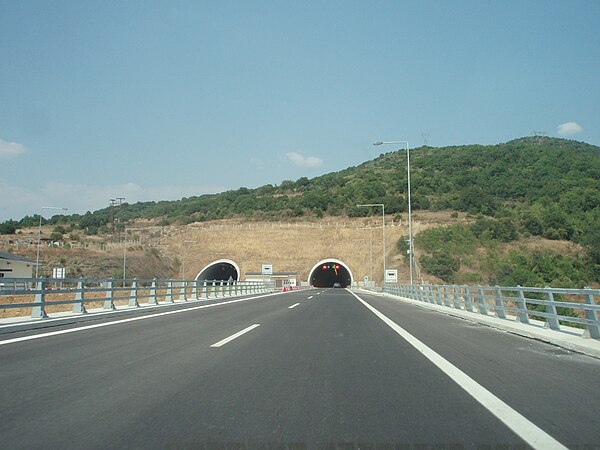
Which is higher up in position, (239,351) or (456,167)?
(456,167)

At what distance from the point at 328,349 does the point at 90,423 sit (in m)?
5.85

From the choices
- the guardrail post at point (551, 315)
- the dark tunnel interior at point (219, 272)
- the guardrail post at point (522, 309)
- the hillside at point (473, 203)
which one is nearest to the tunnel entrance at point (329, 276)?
the hillside at point (473, 203)

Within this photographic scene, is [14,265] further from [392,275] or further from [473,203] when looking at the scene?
[473,203]

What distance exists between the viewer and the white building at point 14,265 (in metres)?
57.4

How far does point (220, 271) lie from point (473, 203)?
5015 centimetres

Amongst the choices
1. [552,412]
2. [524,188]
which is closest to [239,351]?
[552,412]

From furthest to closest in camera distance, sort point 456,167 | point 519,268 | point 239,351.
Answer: point 456,167
point 519,268
point 239,351

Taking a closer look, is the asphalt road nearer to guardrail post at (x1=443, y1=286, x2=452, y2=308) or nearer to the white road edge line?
the white road edge line

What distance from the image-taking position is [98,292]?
33.3m

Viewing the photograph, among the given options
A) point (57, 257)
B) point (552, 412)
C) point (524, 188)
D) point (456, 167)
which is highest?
point (456, 167)

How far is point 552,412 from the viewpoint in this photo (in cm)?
571

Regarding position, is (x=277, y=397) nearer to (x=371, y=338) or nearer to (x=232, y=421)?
(x=232, y=421)

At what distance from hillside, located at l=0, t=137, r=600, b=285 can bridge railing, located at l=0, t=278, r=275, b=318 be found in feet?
119

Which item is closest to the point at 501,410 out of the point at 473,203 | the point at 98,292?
the point at 98,292
